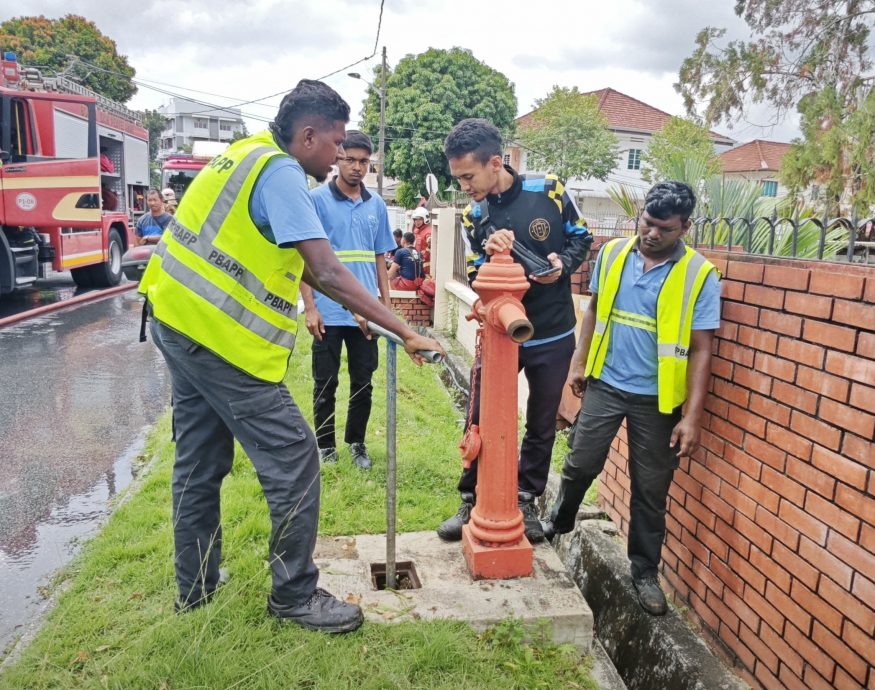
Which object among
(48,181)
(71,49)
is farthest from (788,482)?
(71,49)

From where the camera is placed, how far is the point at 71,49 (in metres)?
36.5

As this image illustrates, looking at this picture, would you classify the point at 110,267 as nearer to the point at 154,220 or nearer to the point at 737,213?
the point at 154,220

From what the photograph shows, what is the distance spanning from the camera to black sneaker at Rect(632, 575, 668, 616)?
8.53 feet

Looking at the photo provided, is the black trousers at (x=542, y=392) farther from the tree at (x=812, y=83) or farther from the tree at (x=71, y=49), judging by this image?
the tree at (x=71, y=49)

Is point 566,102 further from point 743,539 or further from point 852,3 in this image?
point 743,539

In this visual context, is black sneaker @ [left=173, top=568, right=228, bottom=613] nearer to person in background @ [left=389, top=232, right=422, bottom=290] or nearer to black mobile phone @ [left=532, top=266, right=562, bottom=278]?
black mobile phone @ [left=532, top=266, right=562, bottom=278]

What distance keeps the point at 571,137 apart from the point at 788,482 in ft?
114

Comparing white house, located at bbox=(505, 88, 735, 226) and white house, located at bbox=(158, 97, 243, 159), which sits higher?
white house, located at bbox=(158, 97, 243, 159)

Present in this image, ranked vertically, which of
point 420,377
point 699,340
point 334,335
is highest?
point 699,340

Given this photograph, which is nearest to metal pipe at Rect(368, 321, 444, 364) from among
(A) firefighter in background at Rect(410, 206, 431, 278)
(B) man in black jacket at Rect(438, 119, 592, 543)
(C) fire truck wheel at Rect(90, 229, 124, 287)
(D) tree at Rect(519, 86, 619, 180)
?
(B) man in black jacket at Rect(438, 119, 592, 543)

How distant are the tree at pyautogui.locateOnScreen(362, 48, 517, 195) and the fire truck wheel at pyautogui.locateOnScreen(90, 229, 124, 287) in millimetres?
20562

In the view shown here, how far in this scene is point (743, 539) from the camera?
2.38 meters

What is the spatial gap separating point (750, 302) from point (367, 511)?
2117 mm

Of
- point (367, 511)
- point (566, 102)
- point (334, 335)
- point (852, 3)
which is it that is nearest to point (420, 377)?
point (334, 335)
